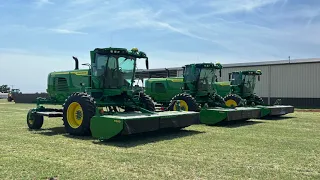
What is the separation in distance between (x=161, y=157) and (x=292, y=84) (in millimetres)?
26028

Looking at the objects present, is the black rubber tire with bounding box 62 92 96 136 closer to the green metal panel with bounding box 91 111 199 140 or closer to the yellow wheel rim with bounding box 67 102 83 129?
the yellow wheel rim with bounding box 67 102 83 129

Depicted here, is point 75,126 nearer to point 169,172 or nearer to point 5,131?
point 5,131

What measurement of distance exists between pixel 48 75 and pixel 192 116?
6.78 meters

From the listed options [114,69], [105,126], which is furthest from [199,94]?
[105,126]

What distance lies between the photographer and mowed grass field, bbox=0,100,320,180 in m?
5.71

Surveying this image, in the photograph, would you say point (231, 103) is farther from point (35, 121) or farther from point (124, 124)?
point (124, 124)

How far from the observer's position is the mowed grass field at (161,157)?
18.7 ft

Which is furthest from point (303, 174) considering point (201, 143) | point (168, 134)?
point (168, 134)

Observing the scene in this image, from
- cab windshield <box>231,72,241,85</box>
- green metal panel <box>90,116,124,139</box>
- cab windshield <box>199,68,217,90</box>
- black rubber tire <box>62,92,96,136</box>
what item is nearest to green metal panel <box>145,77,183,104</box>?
cab windshield <box>199,68,217,90</box>

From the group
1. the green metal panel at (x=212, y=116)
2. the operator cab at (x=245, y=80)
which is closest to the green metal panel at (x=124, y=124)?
the green metal panel at (x=212, y=116)

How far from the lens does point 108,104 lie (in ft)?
36.0

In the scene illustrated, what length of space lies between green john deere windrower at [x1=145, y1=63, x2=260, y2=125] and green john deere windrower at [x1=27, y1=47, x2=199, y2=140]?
194 cm

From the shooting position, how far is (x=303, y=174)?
578 cm

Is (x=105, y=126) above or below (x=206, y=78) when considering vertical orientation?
below
